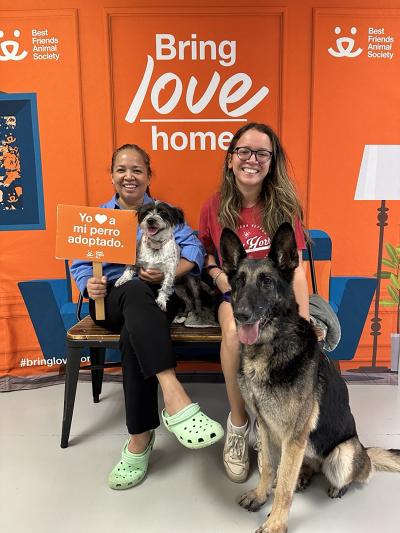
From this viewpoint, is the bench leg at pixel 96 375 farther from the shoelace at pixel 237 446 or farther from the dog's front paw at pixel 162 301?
the shoelace at pixel 237 446

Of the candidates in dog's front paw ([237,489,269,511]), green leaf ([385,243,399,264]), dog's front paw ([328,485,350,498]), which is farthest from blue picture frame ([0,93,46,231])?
green leaf ([385,243,399,264])

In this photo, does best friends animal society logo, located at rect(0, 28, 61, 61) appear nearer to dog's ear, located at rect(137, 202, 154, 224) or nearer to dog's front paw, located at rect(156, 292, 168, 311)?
dog's ear, located at rect(137, 202, 154, 224)

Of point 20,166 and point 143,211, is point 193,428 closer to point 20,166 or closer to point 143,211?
point 143,211

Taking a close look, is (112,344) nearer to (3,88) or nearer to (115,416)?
(115,416)

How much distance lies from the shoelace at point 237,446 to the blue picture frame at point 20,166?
2008 mm

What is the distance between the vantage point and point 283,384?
159cm

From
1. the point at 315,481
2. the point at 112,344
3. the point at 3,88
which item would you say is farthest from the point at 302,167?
the point at 3,88

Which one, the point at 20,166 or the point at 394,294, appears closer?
the point at 20,166

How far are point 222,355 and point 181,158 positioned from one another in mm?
1525

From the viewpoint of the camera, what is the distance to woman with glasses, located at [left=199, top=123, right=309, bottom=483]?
75.6 inches

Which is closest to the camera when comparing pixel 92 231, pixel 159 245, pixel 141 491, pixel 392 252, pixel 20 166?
pixel 141 491

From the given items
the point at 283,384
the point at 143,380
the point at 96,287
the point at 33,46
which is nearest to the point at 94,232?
the point at 96,287

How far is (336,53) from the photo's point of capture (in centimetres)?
266

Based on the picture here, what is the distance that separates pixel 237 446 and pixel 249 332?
73 cm
